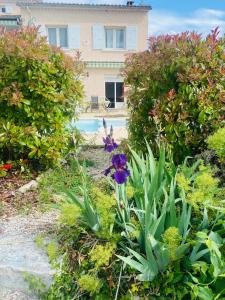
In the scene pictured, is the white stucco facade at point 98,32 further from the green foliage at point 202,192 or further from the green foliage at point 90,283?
the green foliage at point 90,283

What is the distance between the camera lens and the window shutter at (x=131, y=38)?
25109mm

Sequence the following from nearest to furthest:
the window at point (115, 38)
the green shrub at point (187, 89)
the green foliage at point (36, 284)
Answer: the green foliage at point (36, 284)
the green shrub at point (187, 89)
the window at point (115, 38)

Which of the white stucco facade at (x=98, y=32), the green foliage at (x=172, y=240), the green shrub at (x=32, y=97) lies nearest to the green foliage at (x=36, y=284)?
the green foliage at (x=172, y=240)

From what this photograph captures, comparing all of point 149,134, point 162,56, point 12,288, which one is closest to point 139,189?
point 12,288

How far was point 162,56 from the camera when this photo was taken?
191 inches

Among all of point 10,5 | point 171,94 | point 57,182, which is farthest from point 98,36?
point 10,5

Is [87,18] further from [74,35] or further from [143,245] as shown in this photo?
[143,245]

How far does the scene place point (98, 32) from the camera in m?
25.3

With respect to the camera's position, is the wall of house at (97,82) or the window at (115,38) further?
the wall of house at (97,82)

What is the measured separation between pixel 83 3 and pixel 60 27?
246 cm

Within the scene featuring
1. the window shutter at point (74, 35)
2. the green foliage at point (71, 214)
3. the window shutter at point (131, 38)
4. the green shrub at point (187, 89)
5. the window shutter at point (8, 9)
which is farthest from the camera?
the window shutter at point (8, 9)

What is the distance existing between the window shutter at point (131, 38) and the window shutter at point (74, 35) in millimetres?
3762

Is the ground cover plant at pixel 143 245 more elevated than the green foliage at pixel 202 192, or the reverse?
the green foliage at pixel 202 192

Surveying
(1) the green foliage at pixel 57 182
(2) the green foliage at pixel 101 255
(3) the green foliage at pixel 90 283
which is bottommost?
(1) the green foliage at pixel 57 182
